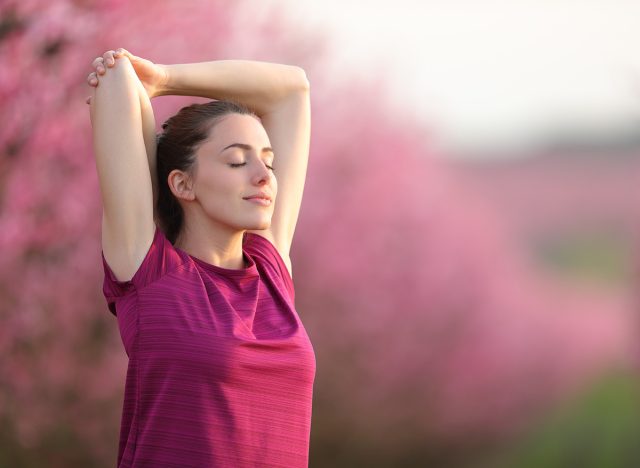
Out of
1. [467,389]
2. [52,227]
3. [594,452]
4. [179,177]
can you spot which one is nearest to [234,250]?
[179,177]

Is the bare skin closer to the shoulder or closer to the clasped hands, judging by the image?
the clasped hands

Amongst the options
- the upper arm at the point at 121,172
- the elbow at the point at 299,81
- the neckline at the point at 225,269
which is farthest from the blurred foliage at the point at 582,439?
the upper arm at the point at 121,172

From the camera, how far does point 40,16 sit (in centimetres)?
420

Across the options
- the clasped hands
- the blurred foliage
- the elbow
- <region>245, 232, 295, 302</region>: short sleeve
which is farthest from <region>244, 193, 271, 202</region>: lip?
the blurred foliage

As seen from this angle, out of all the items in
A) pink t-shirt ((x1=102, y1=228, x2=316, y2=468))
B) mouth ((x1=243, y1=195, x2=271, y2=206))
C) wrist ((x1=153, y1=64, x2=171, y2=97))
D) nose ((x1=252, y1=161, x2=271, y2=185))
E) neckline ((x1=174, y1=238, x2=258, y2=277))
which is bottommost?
pink t-shirt ((x1=102, y1=228, x2=316, y2=468))

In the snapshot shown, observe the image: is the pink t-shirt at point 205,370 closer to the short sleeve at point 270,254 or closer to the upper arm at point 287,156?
the short sleeve at point 270,254

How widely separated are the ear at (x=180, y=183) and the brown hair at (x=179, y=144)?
0.04 feet

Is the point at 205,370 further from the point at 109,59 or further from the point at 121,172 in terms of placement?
the point at 109,59

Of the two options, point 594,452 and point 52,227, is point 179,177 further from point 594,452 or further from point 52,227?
point 594,452

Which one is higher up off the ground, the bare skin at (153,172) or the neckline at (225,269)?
the bare skin at (153,172)

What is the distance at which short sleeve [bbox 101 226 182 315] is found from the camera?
7.47 ft

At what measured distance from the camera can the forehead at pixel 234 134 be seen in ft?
7.80

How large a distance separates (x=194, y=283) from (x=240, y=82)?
1.84 feet

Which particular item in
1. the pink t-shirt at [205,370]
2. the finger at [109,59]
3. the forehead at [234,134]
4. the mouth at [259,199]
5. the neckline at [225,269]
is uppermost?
the finger at [109,59]
